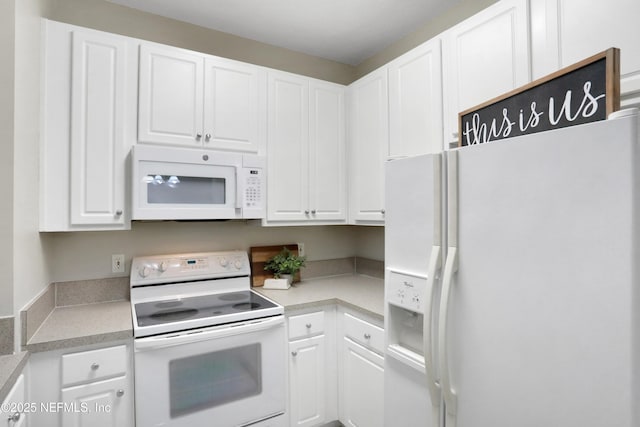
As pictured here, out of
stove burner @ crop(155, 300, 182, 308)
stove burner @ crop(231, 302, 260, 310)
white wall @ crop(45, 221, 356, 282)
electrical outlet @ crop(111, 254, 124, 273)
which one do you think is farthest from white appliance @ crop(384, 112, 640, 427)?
electrical outlet @ crop(111, 254, 124, 273)

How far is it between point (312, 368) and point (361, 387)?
12.1 inches

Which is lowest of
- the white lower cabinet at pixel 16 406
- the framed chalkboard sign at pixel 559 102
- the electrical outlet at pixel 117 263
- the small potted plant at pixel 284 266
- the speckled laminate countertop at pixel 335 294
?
the white lower cabinet at pixel 16 406

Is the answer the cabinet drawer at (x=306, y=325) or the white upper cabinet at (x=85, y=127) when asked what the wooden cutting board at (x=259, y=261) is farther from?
the white upper cabinet at (x=85, y=127)

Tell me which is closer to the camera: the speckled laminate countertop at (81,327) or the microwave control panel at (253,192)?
the speckled laminate countertop at (81,327)

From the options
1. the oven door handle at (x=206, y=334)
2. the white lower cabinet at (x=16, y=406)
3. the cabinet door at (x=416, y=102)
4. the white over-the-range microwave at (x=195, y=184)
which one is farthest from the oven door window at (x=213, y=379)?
the cabinet door at (x=416, y=102)

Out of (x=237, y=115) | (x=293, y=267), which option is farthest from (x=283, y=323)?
(x=237, y=115)

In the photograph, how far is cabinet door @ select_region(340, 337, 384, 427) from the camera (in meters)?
1.78

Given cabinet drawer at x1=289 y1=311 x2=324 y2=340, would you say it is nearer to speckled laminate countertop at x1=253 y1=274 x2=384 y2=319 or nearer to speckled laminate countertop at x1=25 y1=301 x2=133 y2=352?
speckled laminate countertop at x1=253 y1=274 x2=384 y2=319

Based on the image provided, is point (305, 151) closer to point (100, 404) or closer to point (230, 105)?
point (230, 105)

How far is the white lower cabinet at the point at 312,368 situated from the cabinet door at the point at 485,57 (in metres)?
1.30

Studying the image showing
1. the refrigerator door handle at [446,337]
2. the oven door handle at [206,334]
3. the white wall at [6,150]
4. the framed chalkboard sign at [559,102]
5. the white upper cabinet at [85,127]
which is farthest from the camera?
the white upper cabinet at [85,127]

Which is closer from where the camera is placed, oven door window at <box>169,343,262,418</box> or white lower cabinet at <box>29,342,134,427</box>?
white lower cabinet at <box>29,342,134,427</box>

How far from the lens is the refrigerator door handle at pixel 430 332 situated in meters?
1.09

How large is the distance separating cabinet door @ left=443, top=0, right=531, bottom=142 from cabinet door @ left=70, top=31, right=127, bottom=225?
1.74 m
